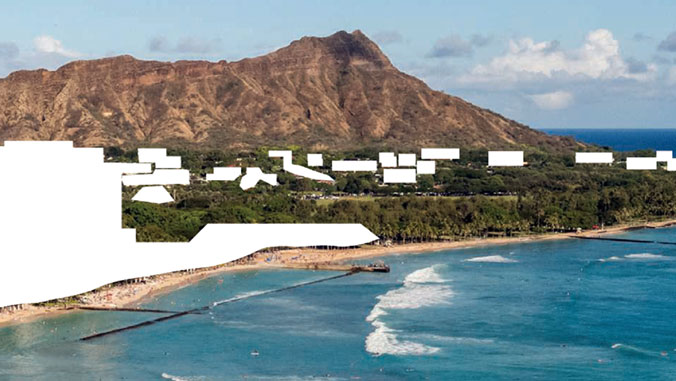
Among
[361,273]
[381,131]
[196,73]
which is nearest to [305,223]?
[361,273]

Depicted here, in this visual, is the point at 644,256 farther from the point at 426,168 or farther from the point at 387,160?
the point at 387,160

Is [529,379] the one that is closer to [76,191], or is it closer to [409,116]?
[76,191]

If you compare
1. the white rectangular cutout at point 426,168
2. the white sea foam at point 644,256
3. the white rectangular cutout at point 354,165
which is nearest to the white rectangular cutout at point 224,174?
the white rectangular cutout at point 354,165

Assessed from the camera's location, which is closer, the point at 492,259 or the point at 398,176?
the point at 492,259

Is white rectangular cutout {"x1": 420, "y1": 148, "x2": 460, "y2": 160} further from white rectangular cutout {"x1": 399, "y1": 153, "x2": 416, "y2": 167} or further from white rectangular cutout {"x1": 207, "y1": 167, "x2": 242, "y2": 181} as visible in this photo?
white rectangular cutout {"x1": 207, "y1": 167, "x2": 242, "y2": 181}

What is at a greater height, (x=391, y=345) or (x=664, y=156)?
(x=664, y=156)

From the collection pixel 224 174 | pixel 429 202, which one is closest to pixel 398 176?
pixel 224 174

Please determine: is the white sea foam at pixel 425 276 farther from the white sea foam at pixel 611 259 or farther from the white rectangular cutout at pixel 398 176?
the white rectangular cutout at pixel 398 176
